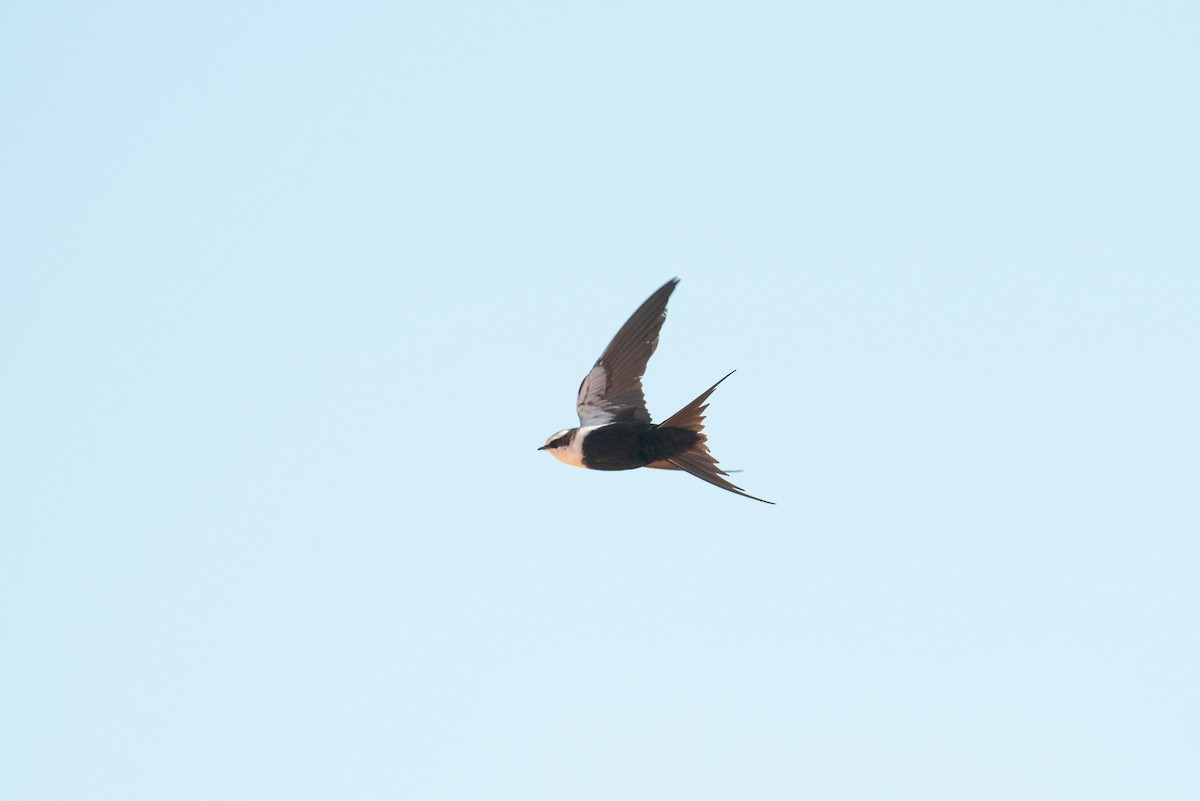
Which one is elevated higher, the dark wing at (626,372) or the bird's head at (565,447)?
the dark wing at (626,372)

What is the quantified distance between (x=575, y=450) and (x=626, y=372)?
2.95 ft

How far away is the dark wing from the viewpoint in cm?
1194

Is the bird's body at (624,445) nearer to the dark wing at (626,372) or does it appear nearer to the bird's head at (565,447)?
the bird's head at (565,447)

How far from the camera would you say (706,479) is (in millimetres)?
10648

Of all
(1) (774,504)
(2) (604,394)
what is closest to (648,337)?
(2) (604,394)

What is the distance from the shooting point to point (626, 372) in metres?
12.1

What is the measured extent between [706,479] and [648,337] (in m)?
1.92

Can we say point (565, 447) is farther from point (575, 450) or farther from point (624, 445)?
point (624, 445)

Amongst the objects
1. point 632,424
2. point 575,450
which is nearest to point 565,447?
point 575,450

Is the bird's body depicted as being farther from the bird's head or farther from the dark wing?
the dark wing

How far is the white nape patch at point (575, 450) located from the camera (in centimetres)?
1155

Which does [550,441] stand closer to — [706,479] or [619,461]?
[619,461]

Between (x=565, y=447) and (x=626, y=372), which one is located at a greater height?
(x=626, y=372)

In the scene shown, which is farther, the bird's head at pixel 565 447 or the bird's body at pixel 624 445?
the bird's head at pixel 565 447
